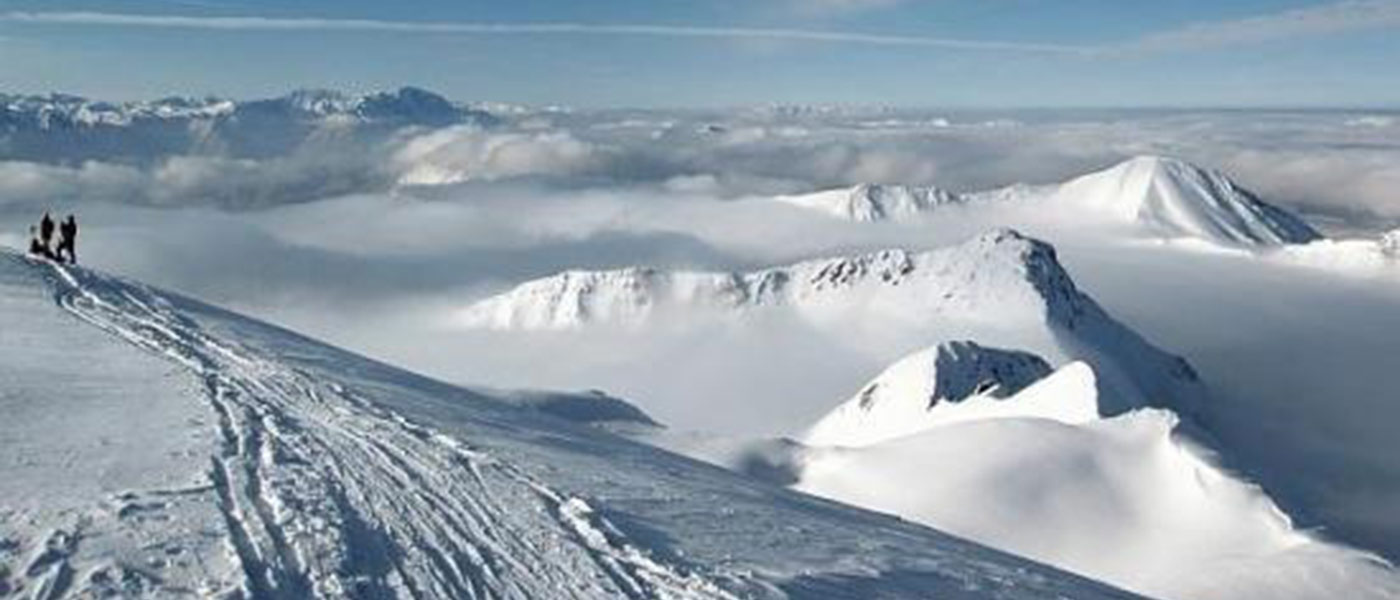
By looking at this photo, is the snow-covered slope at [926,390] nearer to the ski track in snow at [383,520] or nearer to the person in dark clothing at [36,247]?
the person in dark clothing at [36,247]

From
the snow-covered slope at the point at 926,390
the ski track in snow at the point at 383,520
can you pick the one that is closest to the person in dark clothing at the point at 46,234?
the ski track in snow at the point at 383,520

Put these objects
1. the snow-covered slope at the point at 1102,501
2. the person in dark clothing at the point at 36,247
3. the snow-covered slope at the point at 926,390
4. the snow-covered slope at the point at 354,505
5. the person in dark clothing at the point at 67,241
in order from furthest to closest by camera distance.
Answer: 1. the snow-covered slope at the point at 926,390
2. the snow-covered slope at the point at 1102,501
3. the person in dark clothing at the point at 36,247
4. the person in dark clothing at the point at 67,241
5. the snow-covered slope at the point at 354,505

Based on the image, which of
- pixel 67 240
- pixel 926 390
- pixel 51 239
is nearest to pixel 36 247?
pixel 51 239

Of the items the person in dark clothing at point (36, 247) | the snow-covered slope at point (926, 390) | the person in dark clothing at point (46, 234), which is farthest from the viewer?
the snow-covered slope at point (926, 390)

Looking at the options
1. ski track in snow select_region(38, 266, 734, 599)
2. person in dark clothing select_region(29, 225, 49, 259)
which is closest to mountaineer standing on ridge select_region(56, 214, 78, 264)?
person in dark clothing select_region(29, 225, 49, 259)

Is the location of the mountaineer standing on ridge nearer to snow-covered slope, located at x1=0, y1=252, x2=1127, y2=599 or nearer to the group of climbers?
the group of climbers

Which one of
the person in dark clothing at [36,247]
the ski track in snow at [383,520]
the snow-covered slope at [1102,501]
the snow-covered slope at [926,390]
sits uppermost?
the person in dark clothing at [36,247]

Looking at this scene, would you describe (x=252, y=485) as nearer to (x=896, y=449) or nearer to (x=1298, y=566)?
(x=1298, y=566)
